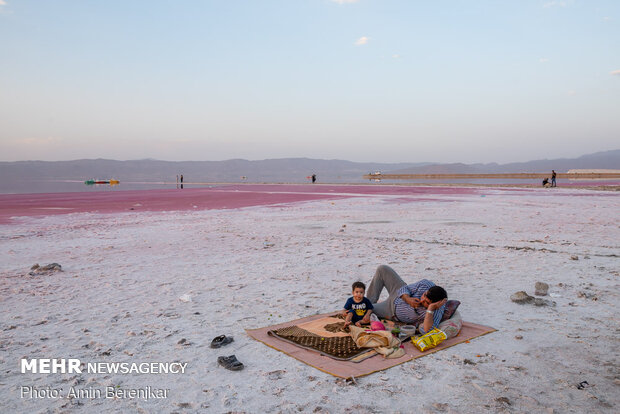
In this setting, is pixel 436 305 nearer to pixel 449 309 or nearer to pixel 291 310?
pixel 449 309

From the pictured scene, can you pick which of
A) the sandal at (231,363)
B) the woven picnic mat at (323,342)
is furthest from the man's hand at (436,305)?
the sandal at (231,363)

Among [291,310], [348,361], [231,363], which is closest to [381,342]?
[348,361]

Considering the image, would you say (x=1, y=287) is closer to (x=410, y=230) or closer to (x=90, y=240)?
(x=90, y=240)

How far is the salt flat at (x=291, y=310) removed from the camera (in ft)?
13.2

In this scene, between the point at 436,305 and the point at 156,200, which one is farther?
the point at 156,200

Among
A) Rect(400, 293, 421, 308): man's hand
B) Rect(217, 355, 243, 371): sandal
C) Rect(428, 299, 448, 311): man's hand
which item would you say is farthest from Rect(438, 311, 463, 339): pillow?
Rect(217, 355, 243, 371): sandal

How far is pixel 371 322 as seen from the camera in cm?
563

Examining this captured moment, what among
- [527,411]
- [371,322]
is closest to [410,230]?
[371,322]

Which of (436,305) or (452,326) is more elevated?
(436,305)

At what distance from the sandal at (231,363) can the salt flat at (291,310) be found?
75mm

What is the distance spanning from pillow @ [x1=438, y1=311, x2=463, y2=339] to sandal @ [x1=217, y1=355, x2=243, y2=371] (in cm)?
243

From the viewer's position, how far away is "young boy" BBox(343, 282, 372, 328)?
5.71 meters

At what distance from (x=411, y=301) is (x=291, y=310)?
182 cm

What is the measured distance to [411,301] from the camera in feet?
18.6
